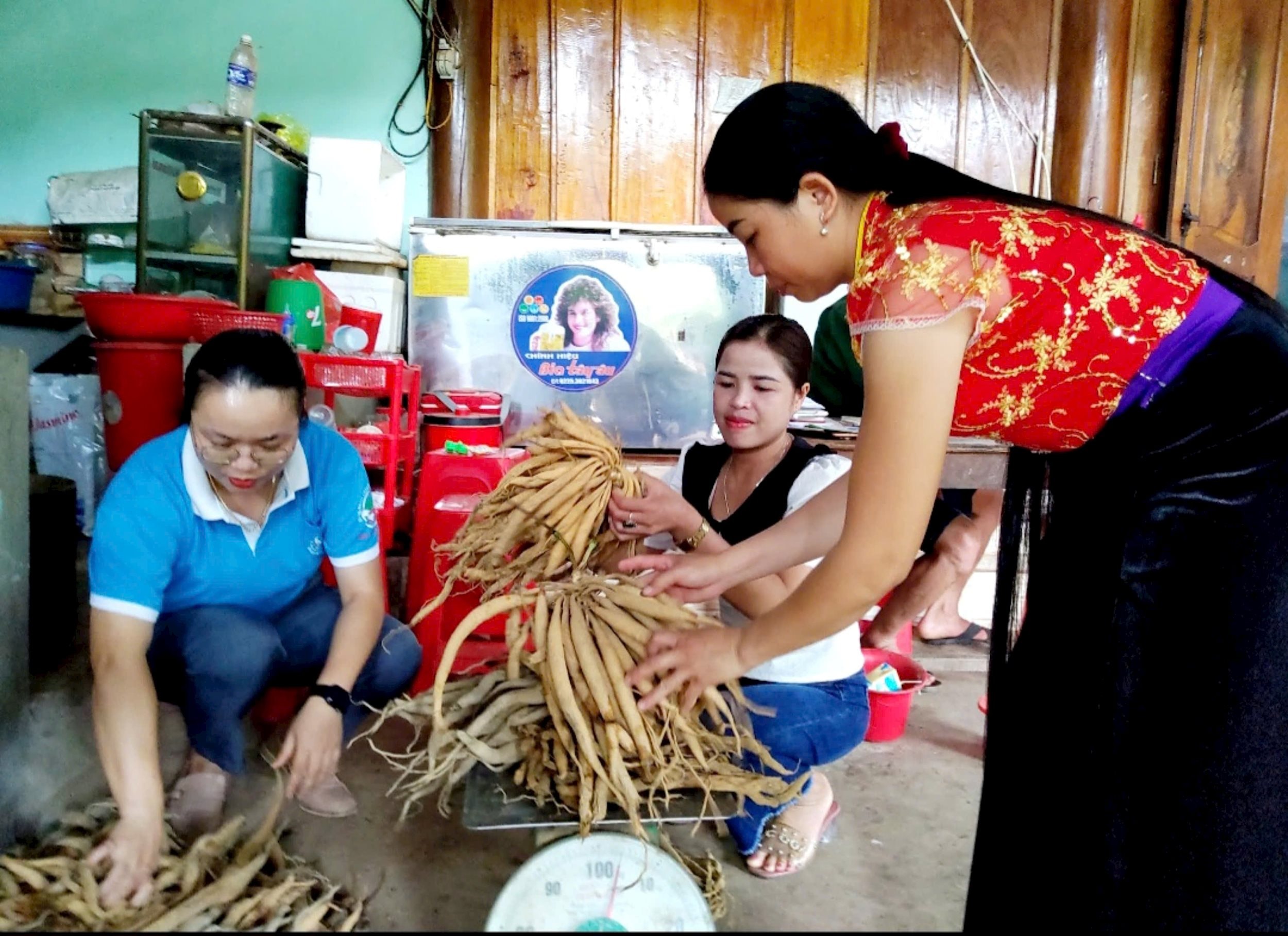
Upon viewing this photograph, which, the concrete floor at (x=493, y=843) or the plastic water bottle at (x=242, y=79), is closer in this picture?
the concrete floor at (x=493, y=843)

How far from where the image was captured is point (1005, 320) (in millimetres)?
1062

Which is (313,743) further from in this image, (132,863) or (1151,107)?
(1151,107)

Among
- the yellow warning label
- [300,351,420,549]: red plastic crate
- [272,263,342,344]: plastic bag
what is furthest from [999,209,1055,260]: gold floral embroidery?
[272,263,342,344]: plastic bag

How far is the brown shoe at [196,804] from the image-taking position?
1.86 metres

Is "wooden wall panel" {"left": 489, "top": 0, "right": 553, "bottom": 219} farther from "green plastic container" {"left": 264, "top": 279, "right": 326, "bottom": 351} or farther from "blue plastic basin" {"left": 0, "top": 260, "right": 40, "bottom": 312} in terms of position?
"blue plastic basin" {"left": 0, "top": 260, "right": 40, "bottom": 312}

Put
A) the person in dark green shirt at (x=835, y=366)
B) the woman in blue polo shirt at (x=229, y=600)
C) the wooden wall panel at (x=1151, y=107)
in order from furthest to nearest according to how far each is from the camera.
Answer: the wooden wall panel at (x=1151, y=107) → the person in dark green shirt at (x=835, y=366) → the woman in blue polo shirt at (x=229, y=600)

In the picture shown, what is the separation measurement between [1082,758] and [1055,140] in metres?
4.20

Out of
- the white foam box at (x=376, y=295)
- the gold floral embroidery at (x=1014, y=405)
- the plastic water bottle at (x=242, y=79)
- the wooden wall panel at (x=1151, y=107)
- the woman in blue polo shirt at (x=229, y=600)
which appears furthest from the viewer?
the wooden wall panel at (x=1151, y=107)

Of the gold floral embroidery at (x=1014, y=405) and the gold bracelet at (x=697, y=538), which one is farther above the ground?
the gold floral embroidery at (x=1014, y=405)

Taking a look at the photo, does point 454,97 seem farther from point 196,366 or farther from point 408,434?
point 196,366

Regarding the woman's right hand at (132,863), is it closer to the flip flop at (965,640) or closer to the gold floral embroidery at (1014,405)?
the gold floral embroidery at (1014,405)

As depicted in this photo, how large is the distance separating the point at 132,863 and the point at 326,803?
0.61 metres

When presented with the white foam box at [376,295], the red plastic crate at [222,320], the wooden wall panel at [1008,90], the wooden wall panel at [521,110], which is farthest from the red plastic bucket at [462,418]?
the wooden wall panel at [1008,90]

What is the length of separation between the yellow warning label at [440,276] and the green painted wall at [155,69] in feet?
3.31
